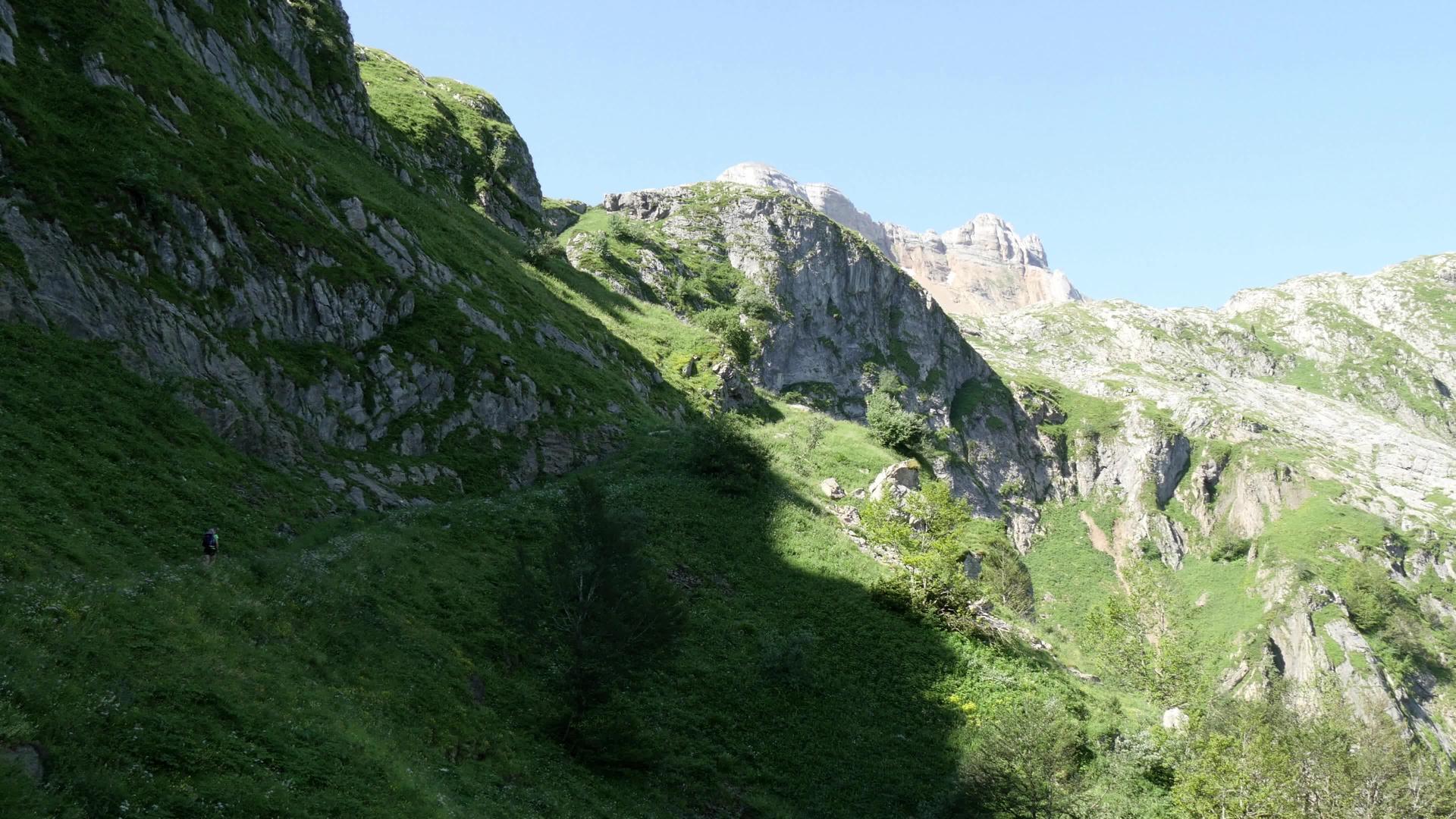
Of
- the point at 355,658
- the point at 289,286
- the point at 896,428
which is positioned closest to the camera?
the point at 355,658

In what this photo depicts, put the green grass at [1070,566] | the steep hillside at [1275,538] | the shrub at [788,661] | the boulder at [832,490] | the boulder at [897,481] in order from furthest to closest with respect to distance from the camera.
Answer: the green grass at [1070,566] → the steep hillside at [1275,538] → the boulder at [832,490] → the boulder at [897,481] → the shrub at [788,661]

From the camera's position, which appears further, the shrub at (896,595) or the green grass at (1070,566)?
the green grass at (1070,566)

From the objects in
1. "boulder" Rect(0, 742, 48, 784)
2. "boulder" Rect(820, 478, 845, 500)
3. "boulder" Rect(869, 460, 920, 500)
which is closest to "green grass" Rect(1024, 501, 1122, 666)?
"boulder" Rect(869, 460, 920, 500)

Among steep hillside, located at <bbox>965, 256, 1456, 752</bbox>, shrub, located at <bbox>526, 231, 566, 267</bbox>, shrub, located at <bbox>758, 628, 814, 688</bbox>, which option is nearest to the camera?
shrub, located at <bbox>758, 628, 814, 688</bbox>

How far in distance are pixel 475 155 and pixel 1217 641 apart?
137023mm

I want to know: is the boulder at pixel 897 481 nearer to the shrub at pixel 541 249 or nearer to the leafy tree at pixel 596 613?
the leafy tree at pixel 596 613

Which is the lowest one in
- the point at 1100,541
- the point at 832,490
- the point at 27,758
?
the point at 27,758

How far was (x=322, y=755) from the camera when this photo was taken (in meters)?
15.2

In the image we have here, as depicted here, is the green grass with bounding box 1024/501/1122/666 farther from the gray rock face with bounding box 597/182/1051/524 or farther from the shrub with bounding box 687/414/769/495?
the shrub with bounding box 687/414/769/495

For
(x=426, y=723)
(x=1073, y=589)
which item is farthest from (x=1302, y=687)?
(x=426, y=723)

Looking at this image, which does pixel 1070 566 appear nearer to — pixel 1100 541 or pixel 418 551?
pixel 1100 541

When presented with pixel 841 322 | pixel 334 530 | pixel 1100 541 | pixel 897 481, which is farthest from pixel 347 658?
pixel 1100 541

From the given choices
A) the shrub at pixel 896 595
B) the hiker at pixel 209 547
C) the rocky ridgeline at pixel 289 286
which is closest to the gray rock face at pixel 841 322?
the rocky ridgeline at pixel 289 286

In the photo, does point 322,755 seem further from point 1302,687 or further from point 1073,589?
point 1073,589
